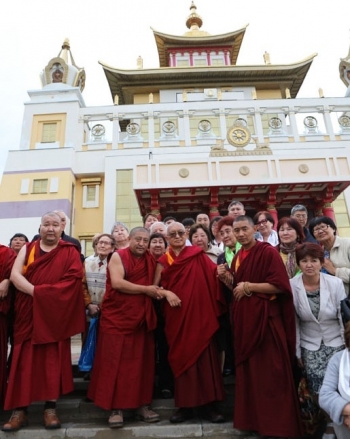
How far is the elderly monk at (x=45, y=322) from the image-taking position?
2.61m

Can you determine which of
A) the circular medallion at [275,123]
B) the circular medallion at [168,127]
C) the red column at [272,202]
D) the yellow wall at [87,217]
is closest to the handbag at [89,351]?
the red column at [272,202]

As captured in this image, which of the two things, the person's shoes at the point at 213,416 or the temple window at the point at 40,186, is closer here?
the person's shoes at the point at 213,416

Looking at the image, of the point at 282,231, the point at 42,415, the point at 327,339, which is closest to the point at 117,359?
the point at 42,415

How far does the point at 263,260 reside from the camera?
266 cm

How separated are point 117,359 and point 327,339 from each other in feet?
5.18

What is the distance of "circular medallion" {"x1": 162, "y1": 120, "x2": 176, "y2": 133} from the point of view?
571 inches

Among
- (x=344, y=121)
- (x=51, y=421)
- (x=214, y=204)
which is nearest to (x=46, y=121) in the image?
(x=214, y=204)

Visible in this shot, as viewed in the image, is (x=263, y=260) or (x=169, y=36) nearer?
(x=263, y=260)

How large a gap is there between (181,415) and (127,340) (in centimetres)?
70

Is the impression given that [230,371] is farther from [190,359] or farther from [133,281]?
[133,281]

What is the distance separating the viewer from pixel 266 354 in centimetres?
252

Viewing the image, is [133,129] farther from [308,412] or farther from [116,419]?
[308,412]

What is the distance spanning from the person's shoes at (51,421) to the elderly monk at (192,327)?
0.86 metres

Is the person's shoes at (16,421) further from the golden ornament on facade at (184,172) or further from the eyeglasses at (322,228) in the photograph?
the golden ornament on facade at (184,172)
